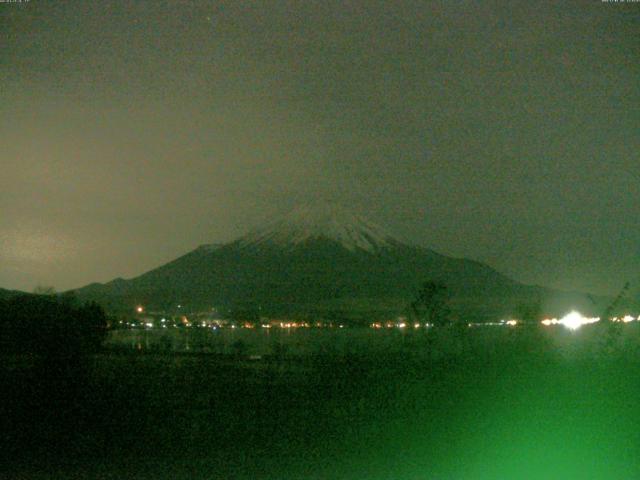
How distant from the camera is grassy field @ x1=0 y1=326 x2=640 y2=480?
10.2m

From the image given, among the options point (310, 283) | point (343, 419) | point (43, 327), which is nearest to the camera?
point (343, 419)

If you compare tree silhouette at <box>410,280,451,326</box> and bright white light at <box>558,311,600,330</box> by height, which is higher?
tree silhouette at <box>410,280,451,326</box>

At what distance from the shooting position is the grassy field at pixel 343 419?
1018 cm

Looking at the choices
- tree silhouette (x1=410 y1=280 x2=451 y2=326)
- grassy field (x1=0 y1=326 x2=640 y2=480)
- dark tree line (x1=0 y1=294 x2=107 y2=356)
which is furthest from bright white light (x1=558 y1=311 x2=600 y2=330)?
dark tree line (x1=0 y1=294 x2=107 y2=356)

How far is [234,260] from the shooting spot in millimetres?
84000

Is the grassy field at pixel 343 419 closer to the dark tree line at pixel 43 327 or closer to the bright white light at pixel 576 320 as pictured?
the dark tree line at pixel 43 327

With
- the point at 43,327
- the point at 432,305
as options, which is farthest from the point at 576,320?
the point at 43,327

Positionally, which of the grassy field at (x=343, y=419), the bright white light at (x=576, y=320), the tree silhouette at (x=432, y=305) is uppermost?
the tree silhouette at (x=432, y=305)

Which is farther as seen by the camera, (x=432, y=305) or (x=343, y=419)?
(x=432, y=305)

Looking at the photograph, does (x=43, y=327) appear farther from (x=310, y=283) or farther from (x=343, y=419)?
(x=310, y=283)

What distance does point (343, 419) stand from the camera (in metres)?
13.1

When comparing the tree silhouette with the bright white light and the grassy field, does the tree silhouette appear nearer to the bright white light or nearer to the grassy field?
the bright white light

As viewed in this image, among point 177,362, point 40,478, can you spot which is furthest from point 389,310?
point 40,478

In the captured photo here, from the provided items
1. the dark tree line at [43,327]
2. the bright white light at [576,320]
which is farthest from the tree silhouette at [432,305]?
the dark tree line at [43,327]
